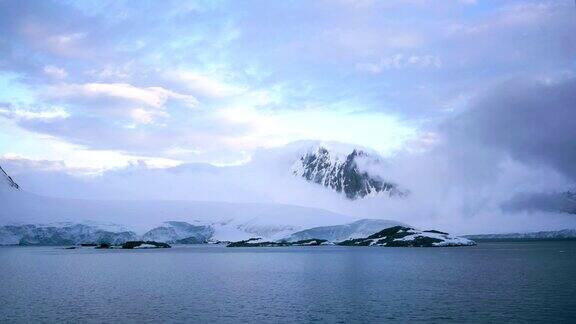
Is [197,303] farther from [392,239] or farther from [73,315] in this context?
[392,239]

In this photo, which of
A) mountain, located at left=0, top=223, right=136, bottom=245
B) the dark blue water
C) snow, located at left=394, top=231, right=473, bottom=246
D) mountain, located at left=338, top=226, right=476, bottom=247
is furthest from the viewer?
mountain, located at left=0, top=223, right=136, bottom=245

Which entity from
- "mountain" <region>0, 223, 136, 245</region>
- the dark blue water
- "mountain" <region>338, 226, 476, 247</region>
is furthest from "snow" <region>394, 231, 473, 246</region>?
the dark blue water

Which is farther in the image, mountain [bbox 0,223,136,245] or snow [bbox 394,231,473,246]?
mountain [bbox 0,223,136,245]

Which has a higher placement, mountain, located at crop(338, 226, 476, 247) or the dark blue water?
mountain, located at crop(338, 226, 476, 247)

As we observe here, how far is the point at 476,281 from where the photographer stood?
5900 centimetres

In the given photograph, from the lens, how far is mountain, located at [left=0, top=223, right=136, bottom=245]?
190m

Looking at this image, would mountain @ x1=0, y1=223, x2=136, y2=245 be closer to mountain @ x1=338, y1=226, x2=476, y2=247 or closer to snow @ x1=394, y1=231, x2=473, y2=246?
mountain @ x1=338, y1=226, x2=476, y2=247

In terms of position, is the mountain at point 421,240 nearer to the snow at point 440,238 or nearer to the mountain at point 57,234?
the snow at point 440,238

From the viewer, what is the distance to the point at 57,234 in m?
195

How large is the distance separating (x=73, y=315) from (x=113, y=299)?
870 centimetres

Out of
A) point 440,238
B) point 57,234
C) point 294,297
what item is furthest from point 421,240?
point 294,297

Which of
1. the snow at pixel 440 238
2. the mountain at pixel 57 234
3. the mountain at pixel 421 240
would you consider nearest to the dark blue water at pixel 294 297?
the mountain at pixel 421 240

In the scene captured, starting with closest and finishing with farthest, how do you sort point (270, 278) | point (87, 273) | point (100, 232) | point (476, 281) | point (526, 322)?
point (526, 322)
point (476, 281)
point (270, 278)
point (87, 273)
point (100, 232)

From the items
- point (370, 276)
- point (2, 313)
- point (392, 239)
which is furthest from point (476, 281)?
point (392, 239)
